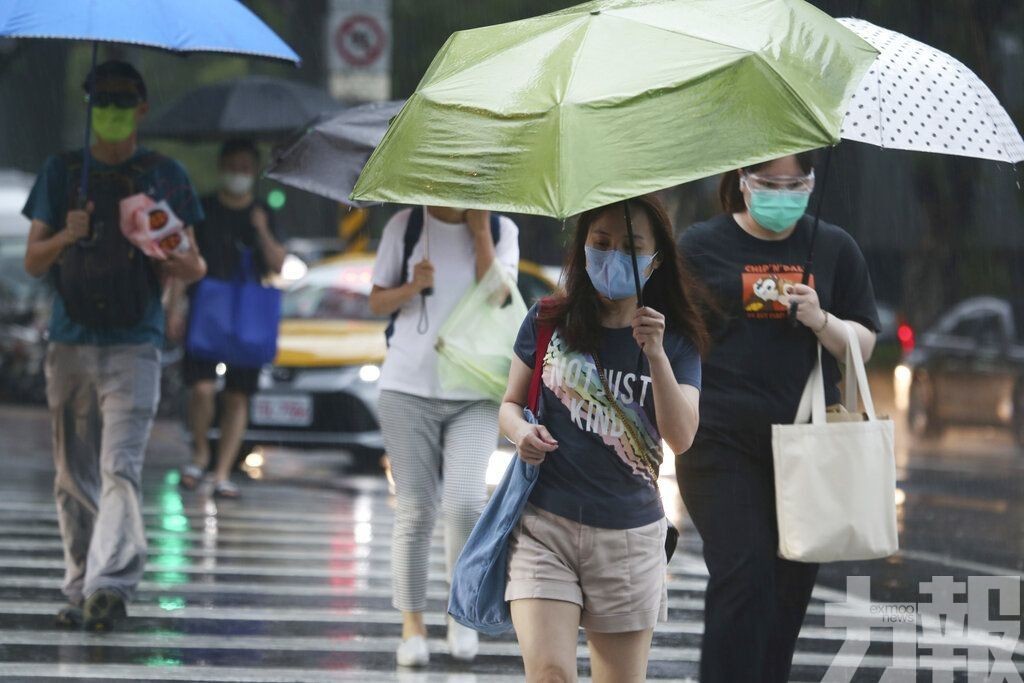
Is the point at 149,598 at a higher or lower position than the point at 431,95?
lower

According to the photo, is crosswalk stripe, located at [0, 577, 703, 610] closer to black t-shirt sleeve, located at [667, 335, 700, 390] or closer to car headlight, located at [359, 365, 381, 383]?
black t-shirt sleeve, located at [667, 335, 700, 390]

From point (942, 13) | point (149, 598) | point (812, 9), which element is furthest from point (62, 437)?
point (942, 13)

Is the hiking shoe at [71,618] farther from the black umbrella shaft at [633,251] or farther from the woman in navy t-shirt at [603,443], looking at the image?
the black umbrella shaft at [633,251]

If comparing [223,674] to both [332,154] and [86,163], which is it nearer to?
[86,163]

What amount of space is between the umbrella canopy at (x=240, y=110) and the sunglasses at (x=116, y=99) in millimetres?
4426

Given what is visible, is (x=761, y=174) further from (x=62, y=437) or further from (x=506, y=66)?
(x=62, y=437)

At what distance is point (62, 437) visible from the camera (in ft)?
23.6

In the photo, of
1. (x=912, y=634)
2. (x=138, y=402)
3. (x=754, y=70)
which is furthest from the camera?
(x=912, y=634)

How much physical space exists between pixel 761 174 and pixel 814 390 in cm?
67

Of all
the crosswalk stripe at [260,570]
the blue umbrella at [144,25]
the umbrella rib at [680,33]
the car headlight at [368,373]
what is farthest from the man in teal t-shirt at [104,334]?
the car headlight at [368,373]

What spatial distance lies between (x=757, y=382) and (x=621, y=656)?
1193 millimetres

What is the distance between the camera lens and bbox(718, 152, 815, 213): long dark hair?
522 centimetres

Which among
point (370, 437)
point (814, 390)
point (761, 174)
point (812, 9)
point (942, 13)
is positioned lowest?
point (370, 437)

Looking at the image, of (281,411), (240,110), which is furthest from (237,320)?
(281,411)
